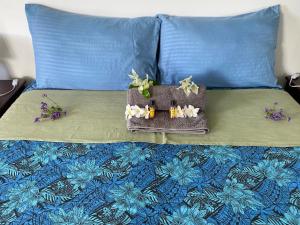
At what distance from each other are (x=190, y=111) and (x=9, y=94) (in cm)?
109

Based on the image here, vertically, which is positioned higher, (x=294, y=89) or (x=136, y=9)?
(x=136, y=9)

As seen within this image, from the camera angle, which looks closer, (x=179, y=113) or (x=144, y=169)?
(x=144, y=169)

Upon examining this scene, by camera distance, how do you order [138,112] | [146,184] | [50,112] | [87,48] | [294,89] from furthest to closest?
[294,89] → [87,48] → [50,112] → [138,112] → [146,184]

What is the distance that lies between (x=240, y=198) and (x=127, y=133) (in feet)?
1.90

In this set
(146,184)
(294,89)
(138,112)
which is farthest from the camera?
(294,89)

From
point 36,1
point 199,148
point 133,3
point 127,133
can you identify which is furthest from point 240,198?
point 36,1

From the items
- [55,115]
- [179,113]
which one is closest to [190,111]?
[179,113]

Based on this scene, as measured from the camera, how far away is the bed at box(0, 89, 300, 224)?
103 centimetres

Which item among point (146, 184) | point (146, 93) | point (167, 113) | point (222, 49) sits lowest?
point (146, 184)

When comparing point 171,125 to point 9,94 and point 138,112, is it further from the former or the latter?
point 9,94

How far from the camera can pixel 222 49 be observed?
5.61 ft

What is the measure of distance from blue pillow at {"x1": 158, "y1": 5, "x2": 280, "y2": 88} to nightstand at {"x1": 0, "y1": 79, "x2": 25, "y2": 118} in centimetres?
89

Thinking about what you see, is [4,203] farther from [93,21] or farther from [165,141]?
[93,21]

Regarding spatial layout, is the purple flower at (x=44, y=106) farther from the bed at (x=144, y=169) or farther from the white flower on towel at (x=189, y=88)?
the white flower on towel at (x=189, y=88)
